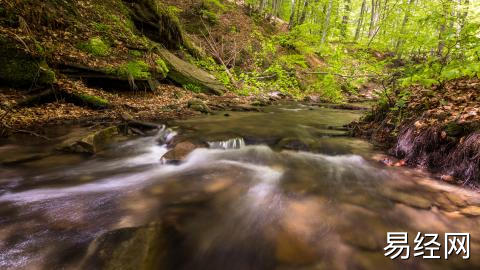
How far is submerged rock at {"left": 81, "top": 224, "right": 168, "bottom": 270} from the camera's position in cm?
170

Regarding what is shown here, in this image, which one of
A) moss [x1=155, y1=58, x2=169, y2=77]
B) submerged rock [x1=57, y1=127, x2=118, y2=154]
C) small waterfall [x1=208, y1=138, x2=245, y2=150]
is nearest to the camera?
submerged rock [x1=57, y1=127, x2=118, y2=154]

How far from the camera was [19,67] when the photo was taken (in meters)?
5.08

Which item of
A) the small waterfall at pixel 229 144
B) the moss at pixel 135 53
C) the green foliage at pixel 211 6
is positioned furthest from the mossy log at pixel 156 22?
the small waterfall at pixel 229 144

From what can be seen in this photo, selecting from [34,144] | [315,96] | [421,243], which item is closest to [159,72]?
[34,144]

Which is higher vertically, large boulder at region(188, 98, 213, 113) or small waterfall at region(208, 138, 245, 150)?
large boulder at region(188, 98, 213, 113)

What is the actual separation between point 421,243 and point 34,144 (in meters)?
5.51

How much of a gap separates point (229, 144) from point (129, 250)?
133 inches

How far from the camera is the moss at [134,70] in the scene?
23.1 ft

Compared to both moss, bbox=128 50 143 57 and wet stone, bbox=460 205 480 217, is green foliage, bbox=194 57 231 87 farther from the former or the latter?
wet stone, bbox=460 205 480 217

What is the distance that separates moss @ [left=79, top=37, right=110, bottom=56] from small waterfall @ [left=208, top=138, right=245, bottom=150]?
4.89m

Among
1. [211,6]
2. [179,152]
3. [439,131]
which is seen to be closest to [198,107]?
[179,152]

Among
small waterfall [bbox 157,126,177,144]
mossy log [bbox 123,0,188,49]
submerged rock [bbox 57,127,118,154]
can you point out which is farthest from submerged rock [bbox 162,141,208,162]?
mossy log [bbox 123,0,188,49]

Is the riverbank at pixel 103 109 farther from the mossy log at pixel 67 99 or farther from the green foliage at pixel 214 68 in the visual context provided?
the green foliage at pixel 214 68

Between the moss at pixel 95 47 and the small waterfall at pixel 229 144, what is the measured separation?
4.89 metres
